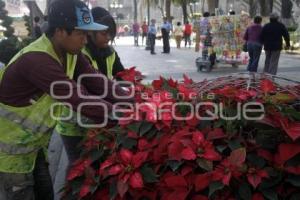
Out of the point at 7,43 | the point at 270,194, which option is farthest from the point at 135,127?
the point at 7,43

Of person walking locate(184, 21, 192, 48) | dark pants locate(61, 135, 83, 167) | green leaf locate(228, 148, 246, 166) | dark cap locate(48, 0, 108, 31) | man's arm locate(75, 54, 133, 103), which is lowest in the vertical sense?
person walking locate(184, 21, 192, 48)

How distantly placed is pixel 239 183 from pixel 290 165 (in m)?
0.23

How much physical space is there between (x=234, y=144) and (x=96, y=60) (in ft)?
5.18

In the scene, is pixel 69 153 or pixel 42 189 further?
pixel 69 153

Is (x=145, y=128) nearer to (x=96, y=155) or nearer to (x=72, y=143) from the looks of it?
(x=96, y=155)

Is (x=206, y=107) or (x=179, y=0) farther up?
(x=206, y=107)

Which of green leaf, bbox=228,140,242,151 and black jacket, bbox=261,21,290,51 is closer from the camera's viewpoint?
green leaf, bbox=228,140,242,151

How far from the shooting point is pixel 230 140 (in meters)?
2.27

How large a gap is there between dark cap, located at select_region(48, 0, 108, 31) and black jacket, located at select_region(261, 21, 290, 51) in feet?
33.8

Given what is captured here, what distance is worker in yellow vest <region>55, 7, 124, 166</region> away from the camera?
3.27 m

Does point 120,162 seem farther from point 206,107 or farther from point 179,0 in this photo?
point 179,0

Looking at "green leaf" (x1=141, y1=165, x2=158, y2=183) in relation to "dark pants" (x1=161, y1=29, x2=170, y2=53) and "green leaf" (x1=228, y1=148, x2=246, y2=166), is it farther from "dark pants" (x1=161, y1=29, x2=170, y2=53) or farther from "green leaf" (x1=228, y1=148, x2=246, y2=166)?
"dark pants" (x1=161, y1=29, x2=170, y2=53)

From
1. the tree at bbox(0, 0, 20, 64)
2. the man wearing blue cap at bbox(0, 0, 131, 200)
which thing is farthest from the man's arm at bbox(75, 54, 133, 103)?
the tree at bbox(0, 0, 20, 64)

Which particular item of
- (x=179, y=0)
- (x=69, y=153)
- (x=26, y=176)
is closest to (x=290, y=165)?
(x=26, y=176)
